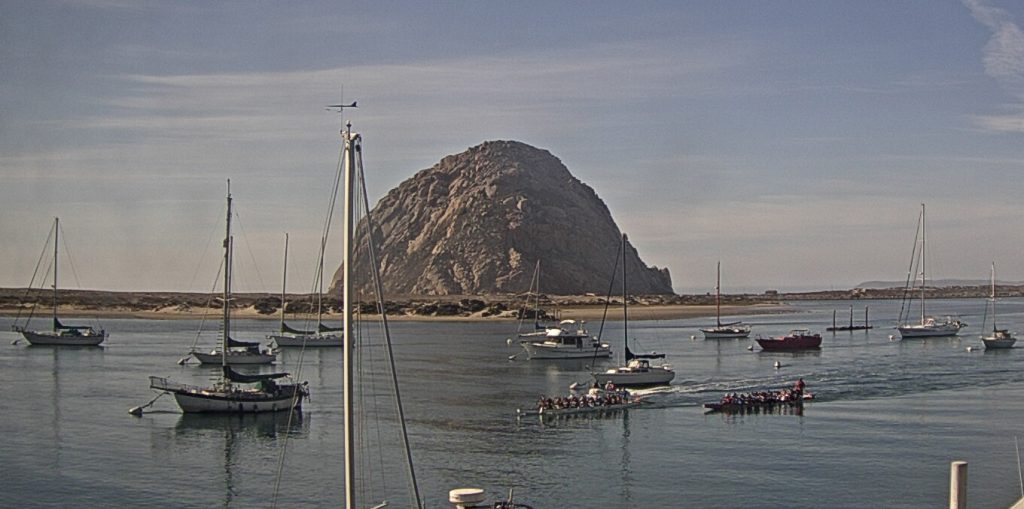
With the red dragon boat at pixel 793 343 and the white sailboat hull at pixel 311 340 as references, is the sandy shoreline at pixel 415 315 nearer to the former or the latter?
the white sailboat hull at pixel 311 340

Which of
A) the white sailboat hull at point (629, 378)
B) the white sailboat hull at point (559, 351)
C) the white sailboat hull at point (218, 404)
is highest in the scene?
the white sailboat hull at point (559, 351)

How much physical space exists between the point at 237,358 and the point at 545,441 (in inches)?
1826

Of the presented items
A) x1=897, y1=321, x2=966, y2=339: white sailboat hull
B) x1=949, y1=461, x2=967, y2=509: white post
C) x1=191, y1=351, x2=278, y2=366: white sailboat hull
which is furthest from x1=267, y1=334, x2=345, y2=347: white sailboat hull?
x1=949, y1=461, x2=967, y2=509: white post

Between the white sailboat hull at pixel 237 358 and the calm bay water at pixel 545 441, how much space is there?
297cm

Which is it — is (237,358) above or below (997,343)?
below

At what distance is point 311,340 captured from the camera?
104 metres

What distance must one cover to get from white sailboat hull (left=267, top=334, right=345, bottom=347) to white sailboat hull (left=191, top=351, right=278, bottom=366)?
1510 centimetres

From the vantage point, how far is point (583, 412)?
56.3 metres

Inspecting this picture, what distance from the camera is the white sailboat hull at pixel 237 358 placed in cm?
8550

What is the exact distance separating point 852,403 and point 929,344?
53.5 metres

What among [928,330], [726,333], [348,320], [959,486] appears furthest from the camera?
[726,333]

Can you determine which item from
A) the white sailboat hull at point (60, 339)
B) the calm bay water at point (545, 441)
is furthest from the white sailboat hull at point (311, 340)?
the calm bay water at point (545, 441)

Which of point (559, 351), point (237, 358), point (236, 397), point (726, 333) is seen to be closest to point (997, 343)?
point (726, 333)

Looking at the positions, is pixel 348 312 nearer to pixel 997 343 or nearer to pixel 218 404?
pixel 218 404
